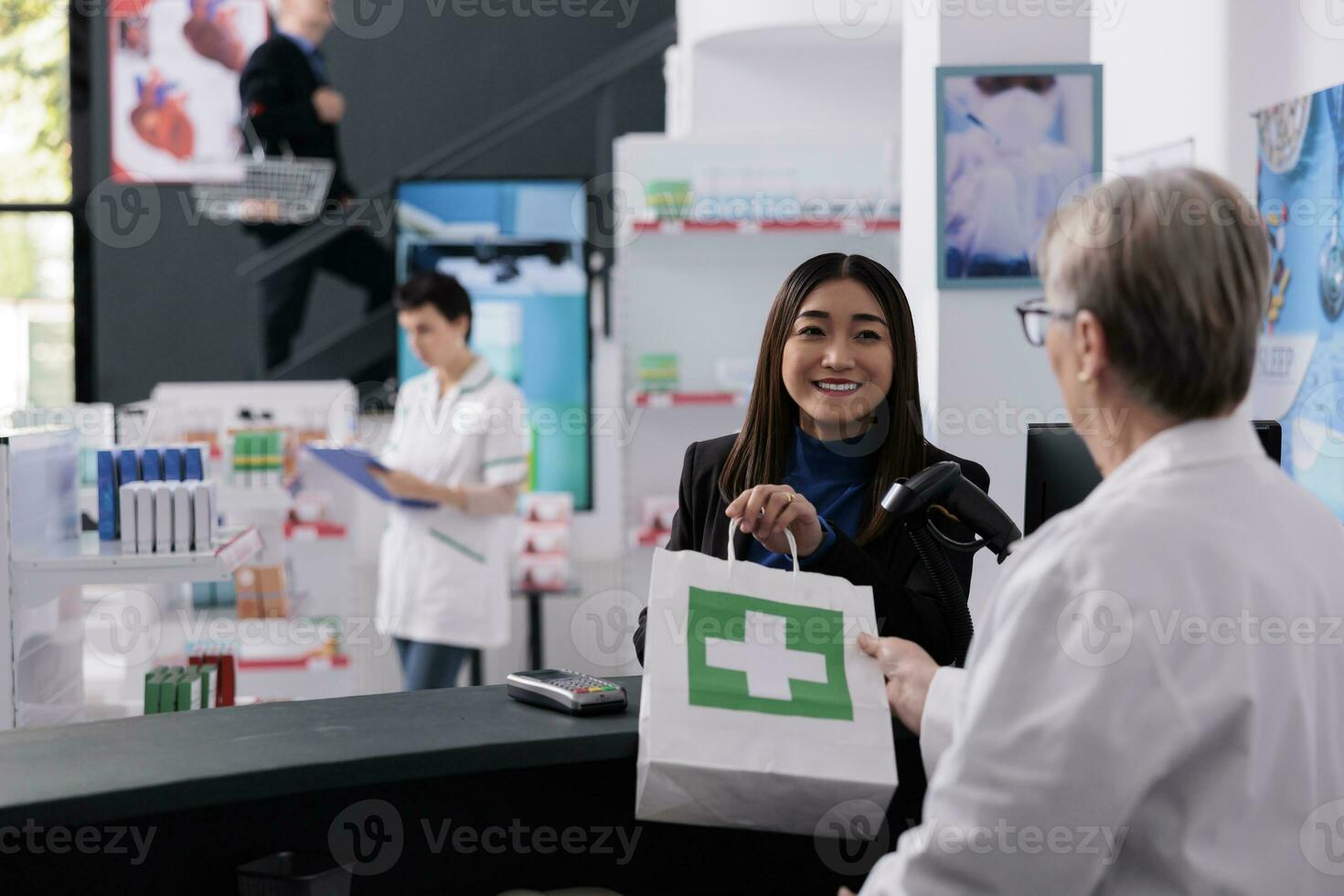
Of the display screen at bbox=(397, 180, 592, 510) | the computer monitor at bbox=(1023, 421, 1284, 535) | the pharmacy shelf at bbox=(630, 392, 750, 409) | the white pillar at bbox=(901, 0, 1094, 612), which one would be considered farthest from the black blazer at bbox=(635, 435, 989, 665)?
the display screen at bbox=(397, 180, 592, 510)

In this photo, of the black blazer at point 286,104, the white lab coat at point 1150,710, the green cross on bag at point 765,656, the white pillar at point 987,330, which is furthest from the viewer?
the black blazer at point 286,104

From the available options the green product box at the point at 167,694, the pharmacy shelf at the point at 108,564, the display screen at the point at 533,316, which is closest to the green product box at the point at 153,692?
the green product box at the point at 167,694

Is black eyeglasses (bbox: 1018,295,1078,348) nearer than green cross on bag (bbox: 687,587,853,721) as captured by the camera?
No

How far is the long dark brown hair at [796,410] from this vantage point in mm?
2178

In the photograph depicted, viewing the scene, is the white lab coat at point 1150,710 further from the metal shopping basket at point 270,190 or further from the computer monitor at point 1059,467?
the metal shopping basket at point 270,190

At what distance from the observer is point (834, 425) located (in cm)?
218

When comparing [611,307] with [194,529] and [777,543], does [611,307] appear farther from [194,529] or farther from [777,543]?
[777,543]

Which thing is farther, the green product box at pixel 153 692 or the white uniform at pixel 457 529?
the white uniform at pixel 457 529

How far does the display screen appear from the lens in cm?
655

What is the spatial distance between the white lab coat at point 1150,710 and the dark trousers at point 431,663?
11.8 ft

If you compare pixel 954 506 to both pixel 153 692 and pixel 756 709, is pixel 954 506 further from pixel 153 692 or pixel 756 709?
pixel 153 692

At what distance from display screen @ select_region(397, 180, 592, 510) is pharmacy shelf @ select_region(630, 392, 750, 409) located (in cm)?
157

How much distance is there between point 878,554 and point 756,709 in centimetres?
64

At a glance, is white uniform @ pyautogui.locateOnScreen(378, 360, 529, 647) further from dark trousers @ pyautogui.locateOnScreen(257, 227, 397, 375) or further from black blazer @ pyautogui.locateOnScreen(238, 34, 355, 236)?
black blazer @ pyautogui.locateOnScreen(238, 34, 355, 236)
